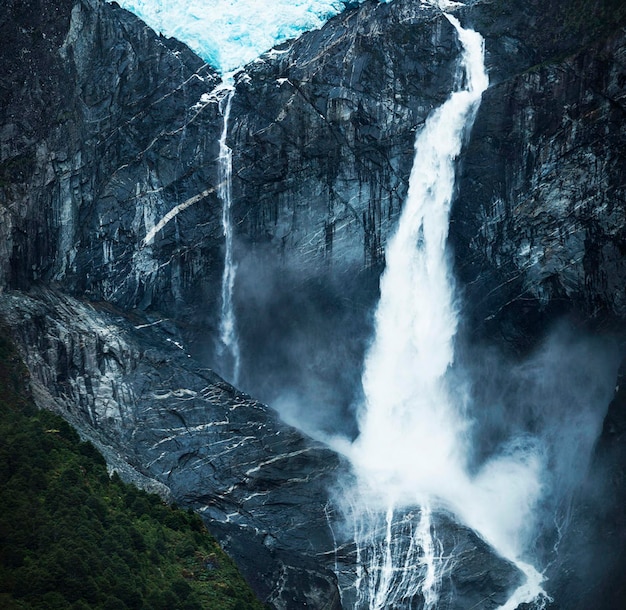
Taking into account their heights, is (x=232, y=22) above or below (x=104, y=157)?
above

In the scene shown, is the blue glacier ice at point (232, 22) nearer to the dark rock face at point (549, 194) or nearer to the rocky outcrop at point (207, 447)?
the dark rock face at point (549, 194)

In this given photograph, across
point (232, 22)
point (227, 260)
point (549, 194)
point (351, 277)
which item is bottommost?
point (351, 277)

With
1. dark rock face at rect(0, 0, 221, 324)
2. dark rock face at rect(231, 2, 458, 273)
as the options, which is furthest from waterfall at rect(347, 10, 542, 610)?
dark rock face at rect(0, 0, 221, 324)

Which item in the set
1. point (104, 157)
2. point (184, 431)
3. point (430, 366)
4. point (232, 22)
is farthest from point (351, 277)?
point (232, 22)

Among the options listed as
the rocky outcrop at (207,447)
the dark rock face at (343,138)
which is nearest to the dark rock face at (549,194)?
the dark rock face at (343,138)

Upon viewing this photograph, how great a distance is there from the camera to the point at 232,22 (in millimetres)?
86250

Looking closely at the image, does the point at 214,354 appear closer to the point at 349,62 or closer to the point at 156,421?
the point at 156,421

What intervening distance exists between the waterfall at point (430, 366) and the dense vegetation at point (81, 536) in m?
16.4

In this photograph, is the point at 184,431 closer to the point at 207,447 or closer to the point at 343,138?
the point at 207,447

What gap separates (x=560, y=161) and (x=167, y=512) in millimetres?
32036

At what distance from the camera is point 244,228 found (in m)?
81.2

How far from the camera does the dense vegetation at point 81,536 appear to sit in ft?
168

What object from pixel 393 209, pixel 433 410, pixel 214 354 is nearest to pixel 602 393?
pixel 433 410

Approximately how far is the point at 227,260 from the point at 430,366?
15043mm
